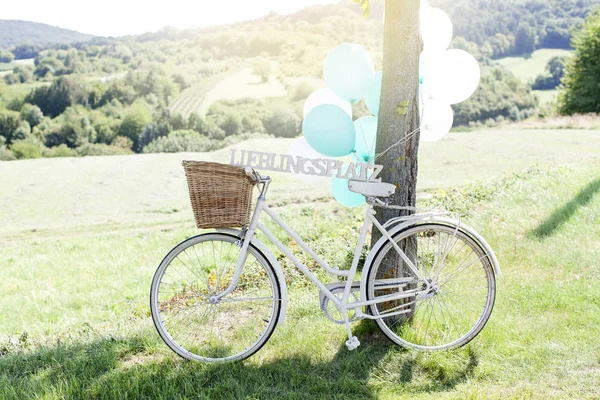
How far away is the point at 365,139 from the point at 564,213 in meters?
3.15

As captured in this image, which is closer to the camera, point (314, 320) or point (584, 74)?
point (314, 320)

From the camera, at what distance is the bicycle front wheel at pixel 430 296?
3.31 metres

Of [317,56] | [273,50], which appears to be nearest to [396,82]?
[317,56]

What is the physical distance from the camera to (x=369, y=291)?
3295 mm

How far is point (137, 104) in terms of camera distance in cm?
6291

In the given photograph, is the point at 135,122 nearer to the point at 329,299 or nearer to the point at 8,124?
the point at 8,124

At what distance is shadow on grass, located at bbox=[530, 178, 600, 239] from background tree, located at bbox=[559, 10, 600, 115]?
1023 inches

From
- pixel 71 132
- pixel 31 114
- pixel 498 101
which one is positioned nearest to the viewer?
pixel 498 101

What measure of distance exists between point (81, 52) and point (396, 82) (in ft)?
271

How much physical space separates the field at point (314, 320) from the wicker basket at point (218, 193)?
0.86m

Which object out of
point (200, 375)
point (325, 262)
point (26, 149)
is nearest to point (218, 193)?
point (325, 262)

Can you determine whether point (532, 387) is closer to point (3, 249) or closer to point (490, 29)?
point (3, 249)

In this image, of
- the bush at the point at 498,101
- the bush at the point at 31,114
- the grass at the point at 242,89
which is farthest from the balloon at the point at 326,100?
the bush at the point at 31,114

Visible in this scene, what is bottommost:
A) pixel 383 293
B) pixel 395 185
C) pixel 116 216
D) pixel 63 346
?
pixel 116 216
